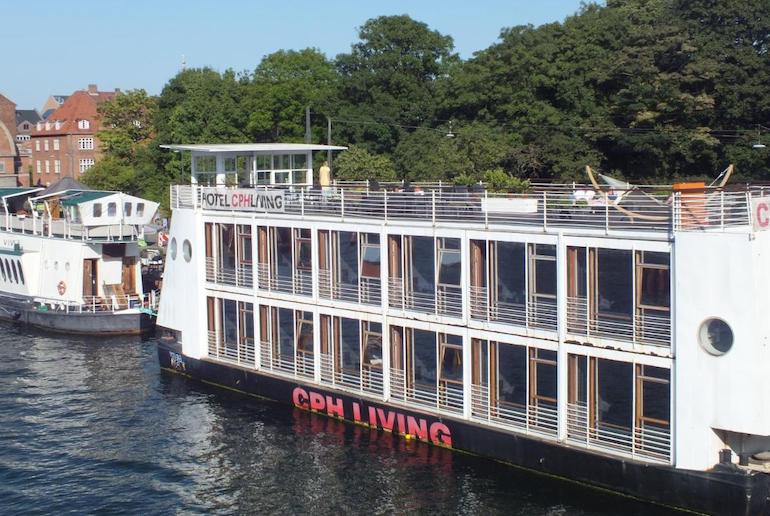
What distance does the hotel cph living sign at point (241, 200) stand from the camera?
111 feet

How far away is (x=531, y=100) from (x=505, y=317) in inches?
1864

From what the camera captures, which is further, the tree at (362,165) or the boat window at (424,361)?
the tree at (362,165)

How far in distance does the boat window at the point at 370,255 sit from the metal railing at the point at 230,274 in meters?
5.52

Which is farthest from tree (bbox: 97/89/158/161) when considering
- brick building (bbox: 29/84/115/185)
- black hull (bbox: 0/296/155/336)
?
black hull (bbox: 0/296/155/336)

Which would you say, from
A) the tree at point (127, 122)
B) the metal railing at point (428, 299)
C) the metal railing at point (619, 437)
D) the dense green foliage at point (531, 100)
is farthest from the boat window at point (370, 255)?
the tree at point (127, 122)

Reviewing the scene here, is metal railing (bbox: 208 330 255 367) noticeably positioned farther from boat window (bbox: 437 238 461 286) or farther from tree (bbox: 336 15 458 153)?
tree (bbox: 336 15 458 153)

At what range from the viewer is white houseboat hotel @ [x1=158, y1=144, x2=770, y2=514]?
2219cm

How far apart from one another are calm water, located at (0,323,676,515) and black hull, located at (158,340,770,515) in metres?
0.35

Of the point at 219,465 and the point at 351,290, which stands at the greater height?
the point at 351,290

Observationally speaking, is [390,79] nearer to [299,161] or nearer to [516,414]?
[299,161]

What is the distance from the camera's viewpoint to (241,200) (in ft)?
115

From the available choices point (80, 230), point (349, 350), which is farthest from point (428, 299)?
point (80, 230)

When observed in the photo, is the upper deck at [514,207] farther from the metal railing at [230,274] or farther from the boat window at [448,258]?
the metal railing at [230,274]

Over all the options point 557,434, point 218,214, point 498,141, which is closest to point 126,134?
point 498,141
